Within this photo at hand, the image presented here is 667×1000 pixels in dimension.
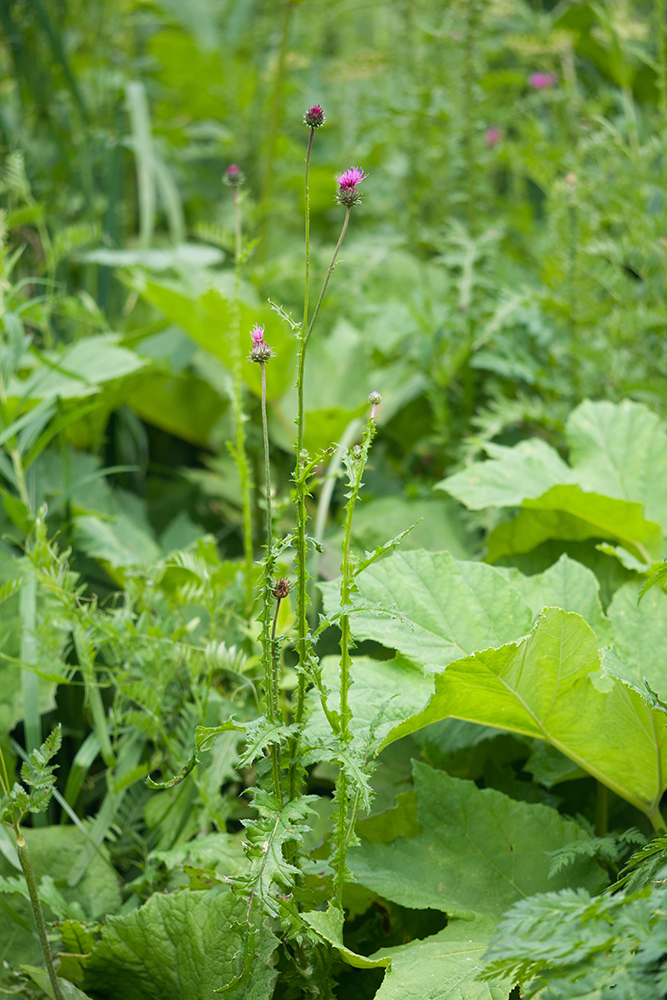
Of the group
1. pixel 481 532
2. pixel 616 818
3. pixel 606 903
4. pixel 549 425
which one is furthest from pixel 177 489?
pixel 606 903

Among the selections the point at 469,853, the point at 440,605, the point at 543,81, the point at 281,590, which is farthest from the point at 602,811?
the point at 543,81

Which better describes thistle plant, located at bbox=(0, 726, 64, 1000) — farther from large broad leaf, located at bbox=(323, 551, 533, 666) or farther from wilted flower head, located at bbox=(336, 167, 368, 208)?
wilted flower head, located at bbox=(336, 167, 368, 208)

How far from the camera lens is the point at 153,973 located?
806 mm

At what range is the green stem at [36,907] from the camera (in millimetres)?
721

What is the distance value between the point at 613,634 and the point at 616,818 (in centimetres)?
26

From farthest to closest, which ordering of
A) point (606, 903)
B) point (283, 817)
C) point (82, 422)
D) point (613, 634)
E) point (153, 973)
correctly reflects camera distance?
point (82, 422) < point (613, 634) < point (153, 973) < point (283, 817) < point (606, 903)

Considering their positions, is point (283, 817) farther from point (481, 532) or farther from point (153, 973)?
point (481, 532)

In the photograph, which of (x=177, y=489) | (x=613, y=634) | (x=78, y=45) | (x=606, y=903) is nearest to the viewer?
(x=606, y=903)

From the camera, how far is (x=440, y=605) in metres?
0.92

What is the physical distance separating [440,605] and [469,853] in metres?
0.27

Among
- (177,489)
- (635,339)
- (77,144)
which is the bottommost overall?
(177,489)

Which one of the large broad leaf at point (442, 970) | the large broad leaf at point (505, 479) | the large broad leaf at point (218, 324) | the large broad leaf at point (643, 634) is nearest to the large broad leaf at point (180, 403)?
the large broad leaf at point (218, 324)

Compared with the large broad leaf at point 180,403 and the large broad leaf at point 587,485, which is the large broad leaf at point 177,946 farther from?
the large broad leaf at point 180,403

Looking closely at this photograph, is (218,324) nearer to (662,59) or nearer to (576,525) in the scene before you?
(576,525)
